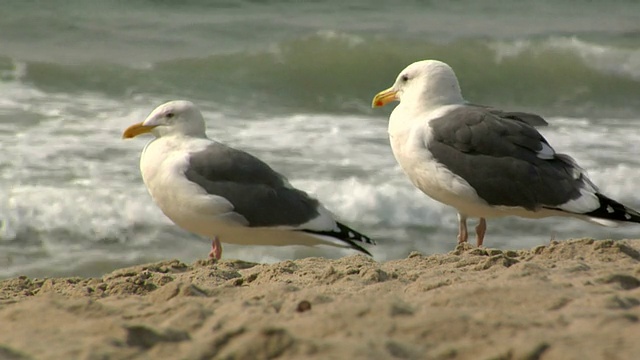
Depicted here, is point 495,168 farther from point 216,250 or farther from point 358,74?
point 358,74

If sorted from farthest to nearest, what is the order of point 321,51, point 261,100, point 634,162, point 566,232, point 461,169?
1. point 321,51
2. point 261,100
3. point 634,162
4. point 566,232
5. point 461,169

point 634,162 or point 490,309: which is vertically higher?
point 490,309

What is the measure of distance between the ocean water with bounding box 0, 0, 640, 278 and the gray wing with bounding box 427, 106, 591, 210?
169 centimetres

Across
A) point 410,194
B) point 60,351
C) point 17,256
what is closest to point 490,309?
point 60,351

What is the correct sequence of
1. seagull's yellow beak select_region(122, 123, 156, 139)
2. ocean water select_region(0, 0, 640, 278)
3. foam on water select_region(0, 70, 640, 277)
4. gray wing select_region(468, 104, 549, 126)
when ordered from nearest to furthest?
gray wing select_region(468, 104, 549, 126) → seagull's yellow beak select_region(122, 123, 156, 139) → foam on water select_region(0, 70, 640, 277) → ocean water select_region(0, 0, 640, 278)

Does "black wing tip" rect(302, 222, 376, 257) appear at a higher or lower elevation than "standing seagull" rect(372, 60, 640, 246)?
lower

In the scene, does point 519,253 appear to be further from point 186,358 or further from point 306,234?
point 186,358

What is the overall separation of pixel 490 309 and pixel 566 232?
5.18 m

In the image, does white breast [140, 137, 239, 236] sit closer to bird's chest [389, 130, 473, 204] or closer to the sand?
bird's chest [389, 130, 473, 204]

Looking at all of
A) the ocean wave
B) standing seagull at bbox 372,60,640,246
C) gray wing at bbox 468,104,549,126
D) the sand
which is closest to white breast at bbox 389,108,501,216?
standing seagull at bbox 372,60,640,246

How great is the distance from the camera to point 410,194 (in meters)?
9.00

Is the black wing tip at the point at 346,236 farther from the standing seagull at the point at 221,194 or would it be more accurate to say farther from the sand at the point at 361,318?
the sand at the point at 361,318

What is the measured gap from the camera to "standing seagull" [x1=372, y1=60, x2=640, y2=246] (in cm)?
629

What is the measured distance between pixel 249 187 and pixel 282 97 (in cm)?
671
